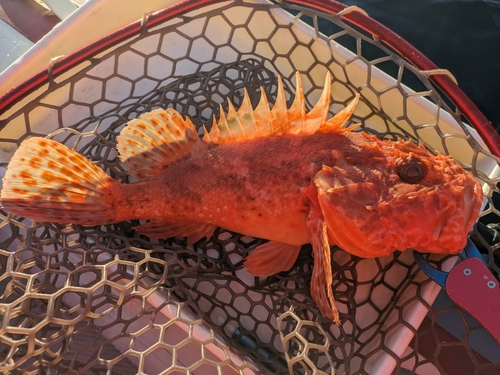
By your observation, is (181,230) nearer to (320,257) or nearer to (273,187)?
(273,187)

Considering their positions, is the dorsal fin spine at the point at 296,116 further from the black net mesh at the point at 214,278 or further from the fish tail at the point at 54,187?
the fish tail at the point at 54,187

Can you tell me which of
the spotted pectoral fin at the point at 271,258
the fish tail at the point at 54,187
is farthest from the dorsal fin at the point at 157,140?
the spotted pectoral fin at the point at 271,258

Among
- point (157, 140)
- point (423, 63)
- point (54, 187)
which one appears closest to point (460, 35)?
point (423, 63)

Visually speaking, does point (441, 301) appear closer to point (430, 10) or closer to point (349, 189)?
point (349, 189)

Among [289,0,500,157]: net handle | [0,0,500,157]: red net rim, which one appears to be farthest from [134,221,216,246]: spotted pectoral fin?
[289,0,500,157]: net handle

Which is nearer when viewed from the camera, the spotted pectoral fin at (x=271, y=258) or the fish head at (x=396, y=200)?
the fish head at (x=396, y=200)

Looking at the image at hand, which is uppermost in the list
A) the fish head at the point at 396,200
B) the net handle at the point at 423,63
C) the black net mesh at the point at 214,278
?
the net handle at the point at 423,63
